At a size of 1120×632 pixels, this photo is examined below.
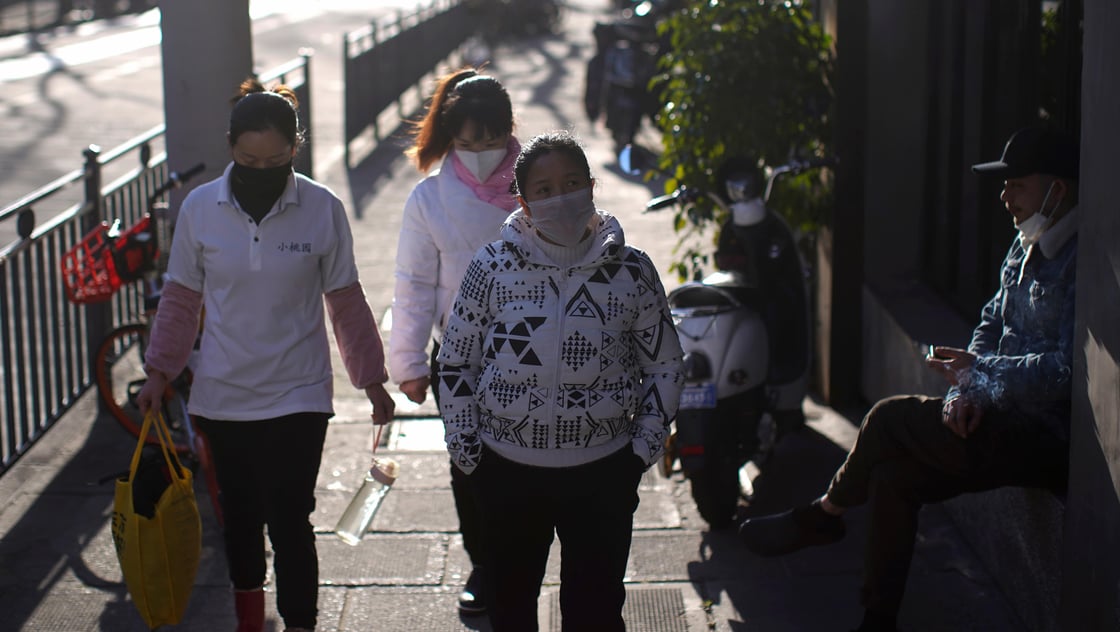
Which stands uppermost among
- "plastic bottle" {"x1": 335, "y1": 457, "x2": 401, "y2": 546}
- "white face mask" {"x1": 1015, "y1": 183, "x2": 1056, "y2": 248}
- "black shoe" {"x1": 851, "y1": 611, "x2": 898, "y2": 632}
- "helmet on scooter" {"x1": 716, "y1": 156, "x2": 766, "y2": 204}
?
"white face mask" {"x1": 1015, "y1": 183, "x2": 1056, "y2": 248}

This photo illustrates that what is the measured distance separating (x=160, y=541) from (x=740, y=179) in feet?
9.74

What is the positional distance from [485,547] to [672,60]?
13.1ft

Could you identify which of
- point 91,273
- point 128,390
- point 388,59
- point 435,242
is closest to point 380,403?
point 435,242

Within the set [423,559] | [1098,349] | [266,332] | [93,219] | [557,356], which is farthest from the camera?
[93,219]

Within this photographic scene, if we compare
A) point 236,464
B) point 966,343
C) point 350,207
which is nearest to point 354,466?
point 236,464

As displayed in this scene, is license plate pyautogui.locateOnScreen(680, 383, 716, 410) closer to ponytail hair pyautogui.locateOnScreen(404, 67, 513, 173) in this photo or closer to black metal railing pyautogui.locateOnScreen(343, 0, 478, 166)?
ponytail hair pyautogui.locateOnScreen(404, 67, 513, 173)

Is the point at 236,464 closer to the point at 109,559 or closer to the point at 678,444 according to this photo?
the point at 109,559

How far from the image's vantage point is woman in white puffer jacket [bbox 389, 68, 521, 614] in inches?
177

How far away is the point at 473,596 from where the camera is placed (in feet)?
16.0

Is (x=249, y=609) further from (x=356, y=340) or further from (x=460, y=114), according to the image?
(x=460, y=114)

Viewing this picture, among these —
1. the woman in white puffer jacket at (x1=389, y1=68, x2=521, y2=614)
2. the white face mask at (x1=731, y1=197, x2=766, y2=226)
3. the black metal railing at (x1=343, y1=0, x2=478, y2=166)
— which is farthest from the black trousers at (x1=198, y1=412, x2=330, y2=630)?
the black metal railing at (x1=343, y1=0, x2=478, y2=166)

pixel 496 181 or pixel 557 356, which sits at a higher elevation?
pixel 496 181

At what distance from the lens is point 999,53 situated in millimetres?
6027

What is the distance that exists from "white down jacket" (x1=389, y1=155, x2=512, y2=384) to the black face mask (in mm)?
506
